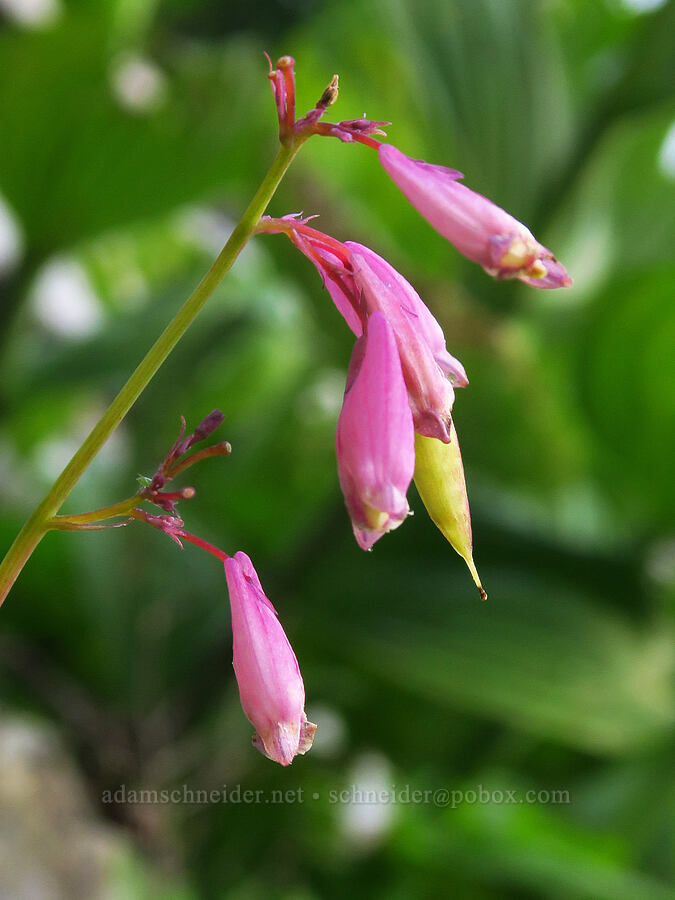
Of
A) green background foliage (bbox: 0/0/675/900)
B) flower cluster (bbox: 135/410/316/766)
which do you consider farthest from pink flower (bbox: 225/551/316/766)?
green background foliage (bbox: 0/0/675/900)

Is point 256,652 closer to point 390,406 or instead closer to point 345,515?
point 390,406

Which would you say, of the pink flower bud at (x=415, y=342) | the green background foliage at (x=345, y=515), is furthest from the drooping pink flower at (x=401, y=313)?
the green background foliage at (x=345, y=515)

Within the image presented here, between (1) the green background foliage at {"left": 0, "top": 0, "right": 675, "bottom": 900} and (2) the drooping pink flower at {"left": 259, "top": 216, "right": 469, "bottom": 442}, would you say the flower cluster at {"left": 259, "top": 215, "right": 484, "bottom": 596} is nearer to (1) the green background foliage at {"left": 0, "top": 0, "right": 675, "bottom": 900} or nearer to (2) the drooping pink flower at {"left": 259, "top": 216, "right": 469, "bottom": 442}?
(2) the drooping pink flower at {"left": 259, "top": 216, "right": 469, "bottom": 442}

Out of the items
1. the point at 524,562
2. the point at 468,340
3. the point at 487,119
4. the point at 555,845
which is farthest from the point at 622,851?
the point at 487,119

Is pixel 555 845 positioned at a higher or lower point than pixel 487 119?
lower

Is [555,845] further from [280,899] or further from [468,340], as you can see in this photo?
[468,340]

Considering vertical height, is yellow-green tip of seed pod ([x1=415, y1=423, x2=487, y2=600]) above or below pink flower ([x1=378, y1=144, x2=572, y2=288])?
below
